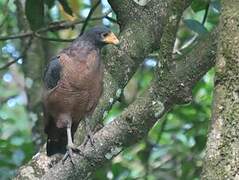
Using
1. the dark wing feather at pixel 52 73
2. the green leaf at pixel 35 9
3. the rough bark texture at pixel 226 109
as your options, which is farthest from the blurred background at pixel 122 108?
the rough bark texture at pixel 226 109

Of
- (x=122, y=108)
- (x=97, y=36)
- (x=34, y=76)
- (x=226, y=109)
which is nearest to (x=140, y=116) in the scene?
(x=226, y=109)

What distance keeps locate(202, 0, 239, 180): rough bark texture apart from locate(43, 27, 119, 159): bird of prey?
1.70 meters

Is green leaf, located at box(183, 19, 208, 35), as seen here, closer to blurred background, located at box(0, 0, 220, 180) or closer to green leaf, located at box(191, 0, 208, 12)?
blurred background, located at box(0, 0, 220, 180)

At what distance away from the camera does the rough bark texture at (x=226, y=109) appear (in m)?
2.23

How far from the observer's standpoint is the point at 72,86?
170 inches

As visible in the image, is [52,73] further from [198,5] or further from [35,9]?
[198,5]

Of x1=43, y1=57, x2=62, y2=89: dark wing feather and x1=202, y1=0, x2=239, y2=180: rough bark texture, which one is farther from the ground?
x1=202, y1=0, x2=239, y2=180: rough bark texture

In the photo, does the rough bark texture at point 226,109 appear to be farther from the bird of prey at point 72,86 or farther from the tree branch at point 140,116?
the bird of prey at point 72,86

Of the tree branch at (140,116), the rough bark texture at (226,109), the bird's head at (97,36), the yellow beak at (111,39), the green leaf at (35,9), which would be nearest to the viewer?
the rough bark texture at (226,109)

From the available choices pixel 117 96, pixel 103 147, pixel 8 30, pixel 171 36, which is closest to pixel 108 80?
pixel 117 96

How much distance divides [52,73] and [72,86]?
148 mm

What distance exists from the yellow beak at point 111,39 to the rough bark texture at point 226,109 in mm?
1660

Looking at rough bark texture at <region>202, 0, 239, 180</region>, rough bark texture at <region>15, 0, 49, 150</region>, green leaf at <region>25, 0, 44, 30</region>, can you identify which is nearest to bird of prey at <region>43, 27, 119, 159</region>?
green leaf at <region>25, 0, 44, 30</region>

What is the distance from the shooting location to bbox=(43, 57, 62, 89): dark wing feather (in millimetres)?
4293
